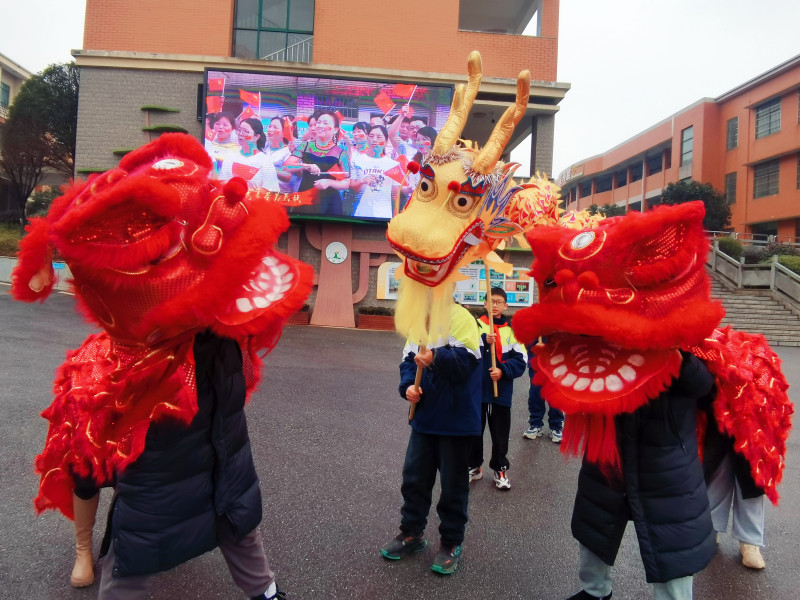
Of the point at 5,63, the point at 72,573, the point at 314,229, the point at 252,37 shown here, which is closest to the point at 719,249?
the point at 314,229

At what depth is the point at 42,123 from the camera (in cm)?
1809

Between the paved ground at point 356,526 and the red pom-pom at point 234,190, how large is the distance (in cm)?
186

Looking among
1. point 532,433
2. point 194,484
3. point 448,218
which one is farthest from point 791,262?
point 194,484

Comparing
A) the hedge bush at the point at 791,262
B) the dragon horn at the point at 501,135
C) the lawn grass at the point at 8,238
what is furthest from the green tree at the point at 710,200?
the lawn grass at the point at 8,238

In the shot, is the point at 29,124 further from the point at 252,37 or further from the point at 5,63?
the point at 5,63

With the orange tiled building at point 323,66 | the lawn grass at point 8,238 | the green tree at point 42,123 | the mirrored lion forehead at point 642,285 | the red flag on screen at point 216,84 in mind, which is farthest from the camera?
the green tree at point 42,123

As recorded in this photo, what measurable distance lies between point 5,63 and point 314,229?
25.6m

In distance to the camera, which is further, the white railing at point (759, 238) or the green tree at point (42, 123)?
the white railing at point (759, 238)

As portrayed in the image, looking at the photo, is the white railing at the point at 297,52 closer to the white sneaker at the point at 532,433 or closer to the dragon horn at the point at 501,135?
the white sneaker at the point at 532,433

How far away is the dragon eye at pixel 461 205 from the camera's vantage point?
2502 millimetres

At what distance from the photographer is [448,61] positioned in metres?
13.4

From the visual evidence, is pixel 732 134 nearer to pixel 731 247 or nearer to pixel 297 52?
pixel 731 247

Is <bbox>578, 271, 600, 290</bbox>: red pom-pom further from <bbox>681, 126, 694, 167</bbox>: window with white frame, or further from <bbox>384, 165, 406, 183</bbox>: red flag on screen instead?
<bbox>681, 126, 694, 167</bbox>: window with white frame

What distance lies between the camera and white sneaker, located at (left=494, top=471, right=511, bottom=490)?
3795mm
